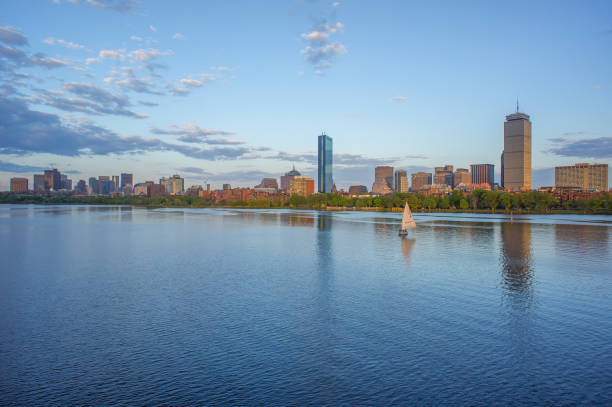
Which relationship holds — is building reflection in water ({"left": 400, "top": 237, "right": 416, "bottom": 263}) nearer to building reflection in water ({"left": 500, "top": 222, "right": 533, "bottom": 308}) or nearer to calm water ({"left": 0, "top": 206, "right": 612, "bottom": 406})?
calm water ({"left": 0, "top": 206, "right": 612, "bottom": 406})

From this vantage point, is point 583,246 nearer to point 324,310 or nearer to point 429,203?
point 324,310

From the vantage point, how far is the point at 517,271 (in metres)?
31.5

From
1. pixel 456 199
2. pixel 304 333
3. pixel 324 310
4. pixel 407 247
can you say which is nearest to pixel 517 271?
pixel 407 247

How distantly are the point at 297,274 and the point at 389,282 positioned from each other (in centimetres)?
657

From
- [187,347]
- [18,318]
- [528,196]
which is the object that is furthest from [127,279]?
[528,196]

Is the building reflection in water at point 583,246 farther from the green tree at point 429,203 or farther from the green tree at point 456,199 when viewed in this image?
the green tree at point 429,203

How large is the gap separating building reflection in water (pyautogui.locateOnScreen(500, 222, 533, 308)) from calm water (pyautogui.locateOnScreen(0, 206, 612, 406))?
0.16 meters

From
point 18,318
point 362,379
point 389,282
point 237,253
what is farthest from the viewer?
point 237,253

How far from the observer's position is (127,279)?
27547mm

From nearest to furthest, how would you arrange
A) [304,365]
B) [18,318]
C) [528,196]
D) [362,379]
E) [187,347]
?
[362,379] → [304,365] → [187,347] → [18,318] → [528,196]

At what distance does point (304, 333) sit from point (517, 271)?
21381mm

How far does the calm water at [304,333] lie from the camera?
12641 millimetres

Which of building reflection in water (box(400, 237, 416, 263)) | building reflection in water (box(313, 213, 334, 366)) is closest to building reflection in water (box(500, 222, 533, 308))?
building reflection in water (box(400, 237, 416, 263))

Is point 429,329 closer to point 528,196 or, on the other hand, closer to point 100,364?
point 100,364
